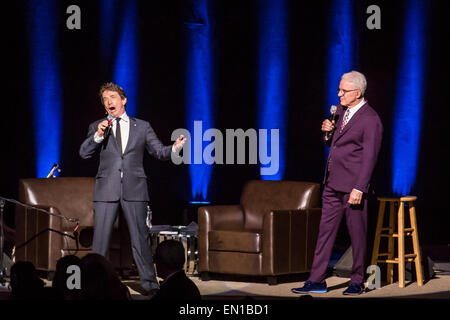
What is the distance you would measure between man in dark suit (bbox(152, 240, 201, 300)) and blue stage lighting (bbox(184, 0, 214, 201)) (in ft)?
16.6

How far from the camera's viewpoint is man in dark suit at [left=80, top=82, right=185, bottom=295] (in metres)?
4.88

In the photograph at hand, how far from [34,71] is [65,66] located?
34 cm

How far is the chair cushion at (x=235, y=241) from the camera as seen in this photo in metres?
5.76

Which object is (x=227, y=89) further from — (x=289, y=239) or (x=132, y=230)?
(x=132, y=230)

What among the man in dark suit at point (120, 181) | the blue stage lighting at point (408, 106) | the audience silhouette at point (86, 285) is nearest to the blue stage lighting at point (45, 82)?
the man in dark suit at point (120, 181)

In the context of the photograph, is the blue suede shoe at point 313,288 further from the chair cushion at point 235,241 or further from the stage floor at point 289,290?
the chair cushion at point 235,241

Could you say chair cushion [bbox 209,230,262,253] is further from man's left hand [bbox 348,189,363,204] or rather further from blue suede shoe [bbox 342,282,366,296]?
man's left hand [bbox 348,189,363,204]

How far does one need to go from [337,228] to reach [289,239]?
623mm

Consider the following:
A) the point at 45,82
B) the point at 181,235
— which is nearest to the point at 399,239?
the point at 181,235

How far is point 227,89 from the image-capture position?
828cm

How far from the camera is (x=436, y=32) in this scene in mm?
7969

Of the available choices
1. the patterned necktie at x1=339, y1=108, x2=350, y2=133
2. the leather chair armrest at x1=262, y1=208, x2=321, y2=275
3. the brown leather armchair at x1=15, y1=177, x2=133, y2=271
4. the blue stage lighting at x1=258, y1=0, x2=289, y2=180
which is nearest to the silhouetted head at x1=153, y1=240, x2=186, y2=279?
the patterned necktie at x1=339, y1=108, x2=350, y2=133

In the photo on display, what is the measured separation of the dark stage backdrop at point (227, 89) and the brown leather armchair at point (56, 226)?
1.83 metres
